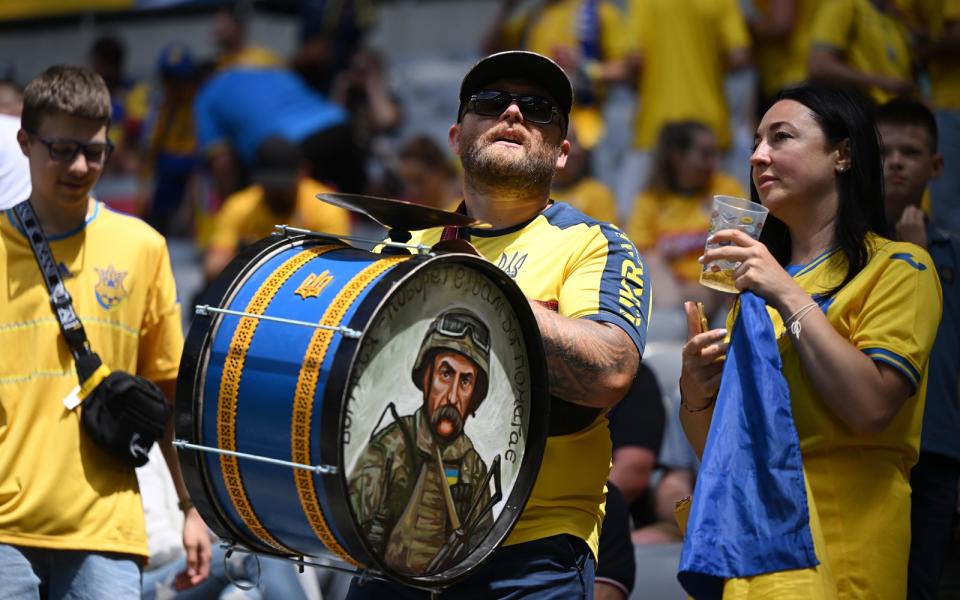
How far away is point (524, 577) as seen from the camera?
123 inches

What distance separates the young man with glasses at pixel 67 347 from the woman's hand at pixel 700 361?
1.58 meters

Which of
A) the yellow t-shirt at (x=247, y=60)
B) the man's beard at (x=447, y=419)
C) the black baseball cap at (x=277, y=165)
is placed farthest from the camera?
the yellow t-shirt at (x=247, y=60)

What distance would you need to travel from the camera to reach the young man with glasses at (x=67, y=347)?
3629 millimetres

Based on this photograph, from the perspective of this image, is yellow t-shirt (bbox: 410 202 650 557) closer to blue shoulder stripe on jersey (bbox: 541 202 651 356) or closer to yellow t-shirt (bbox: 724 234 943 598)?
blue shoulder stripe on jersey (bbox: 541 202 651 356)

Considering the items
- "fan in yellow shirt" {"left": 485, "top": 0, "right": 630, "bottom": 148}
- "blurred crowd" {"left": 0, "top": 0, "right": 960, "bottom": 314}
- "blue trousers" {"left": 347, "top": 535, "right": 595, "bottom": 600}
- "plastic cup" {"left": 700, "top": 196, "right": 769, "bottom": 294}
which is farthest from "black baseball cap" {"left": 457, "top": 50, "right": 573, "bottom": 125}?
"fan in yellow shirt" {"left": 485, "top": 0, "right": 630, "bottom": 148}

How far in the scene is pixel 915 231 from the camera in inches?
167

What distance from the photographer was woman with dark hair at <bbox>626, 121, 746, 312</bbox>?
24.1 feet

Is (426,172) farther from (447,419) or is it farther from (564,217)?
(447,419)

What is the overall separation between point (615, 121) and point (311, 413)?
264 inches

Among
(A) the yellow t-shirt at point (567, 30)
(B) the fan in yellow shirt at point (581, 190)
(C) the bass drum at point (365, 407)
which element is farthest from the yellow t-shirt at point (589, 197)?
(C) the bass drum at point (365, 407)

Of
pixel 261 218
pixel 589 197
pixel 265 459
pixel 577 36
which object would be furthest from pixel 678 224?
pixel 265 459

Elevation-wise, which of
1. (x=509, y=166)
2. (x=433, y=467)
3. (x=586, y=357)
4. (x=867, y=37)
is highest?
(x=867, y=37)

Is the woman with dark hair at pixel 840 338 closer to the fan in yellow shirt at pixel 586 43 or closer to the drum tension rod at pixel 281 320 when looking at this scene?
the drum tension rod at pixel 281 320

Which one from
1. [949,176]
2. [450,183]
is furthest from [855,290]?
[450,183]
